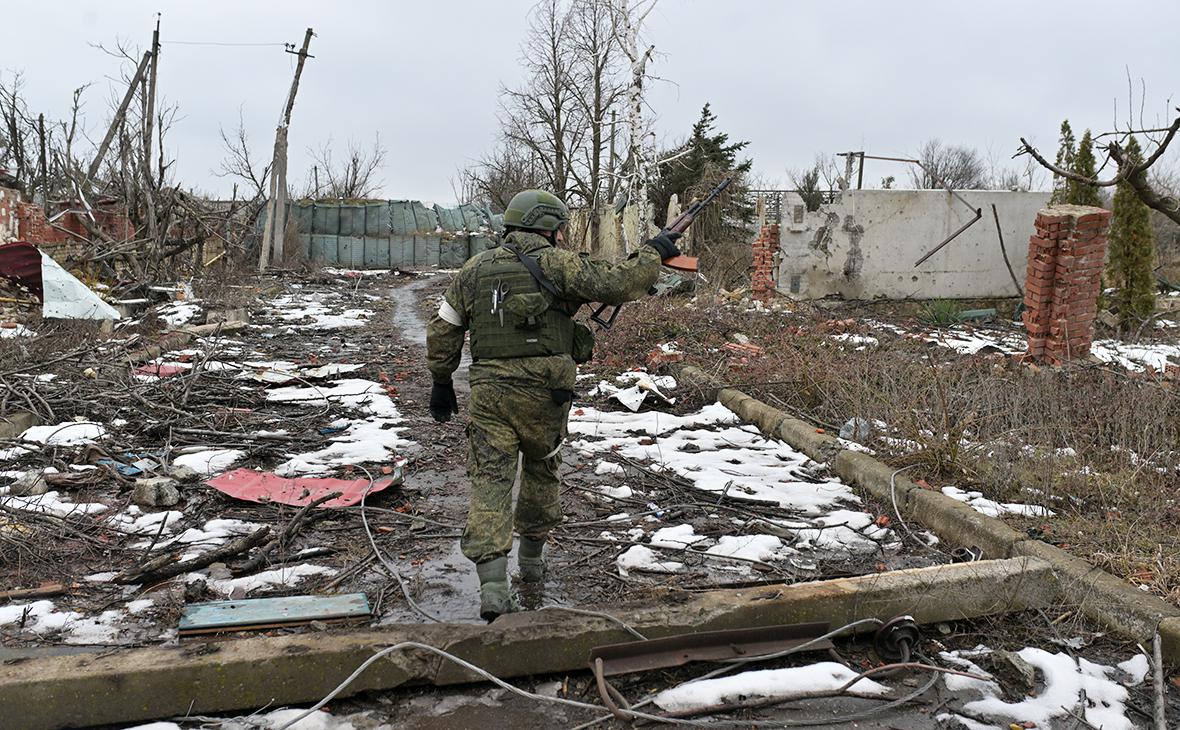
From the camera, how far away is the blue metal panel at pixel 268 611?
10.3ft

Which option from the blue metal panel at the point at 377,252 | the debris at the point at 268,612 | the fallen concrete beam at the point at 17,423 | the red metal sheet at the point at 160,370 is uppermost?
the blue metal panel at the point at 377,252

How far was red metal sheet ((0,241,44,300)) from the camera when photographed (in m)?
11.6

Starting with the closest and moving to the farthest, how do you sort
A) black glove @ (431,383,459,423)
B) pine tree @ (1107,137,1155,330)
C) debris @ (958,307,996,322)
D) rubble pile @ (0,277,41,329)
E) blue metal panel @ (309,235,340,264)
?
black glove @ (431,383,459,423) → rubble pile @ (0,277,41,329) → pine tree @ (1107,137,1155,330) → debris @ (958,307,996,322) → blue metal panel @ (309,235,340,264)

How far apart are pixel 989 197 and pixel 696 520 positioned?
12.3 m

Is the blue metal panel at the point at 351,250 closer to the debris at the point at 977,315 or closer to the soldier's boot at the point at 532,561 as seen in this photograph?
the debris at the point at 977,315

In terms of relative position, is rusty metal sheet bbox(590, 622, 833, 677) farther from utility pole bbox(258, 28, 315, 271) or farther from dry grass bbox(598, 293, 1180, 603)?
utility pole bbox(258, 28, 315, 271)

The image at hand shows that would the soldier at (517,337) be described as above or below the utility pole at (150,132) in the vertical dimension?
below

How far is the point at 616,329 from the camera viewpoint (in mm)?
10336

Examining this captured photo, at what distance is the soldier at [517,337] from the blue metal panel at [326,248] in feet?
91.0

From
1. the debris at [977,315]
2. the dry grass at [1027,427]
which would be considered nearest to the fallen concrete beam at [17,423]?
the dry grass at [1027,427]

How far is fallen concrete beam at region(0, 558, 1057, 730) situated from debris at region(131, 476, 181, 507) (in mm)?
1930

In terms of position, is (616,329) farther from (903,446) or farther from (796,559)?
(796,559)

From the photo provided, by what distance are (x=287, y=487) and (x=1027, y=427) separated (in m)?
4.45

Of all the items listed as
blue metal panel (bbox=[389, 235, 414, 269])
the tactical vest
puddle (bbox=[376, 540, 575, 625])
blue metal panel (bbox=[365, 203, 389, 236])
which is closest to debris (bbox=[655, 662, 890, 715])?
puddle (bbox=[376, 540, 575, 625])
